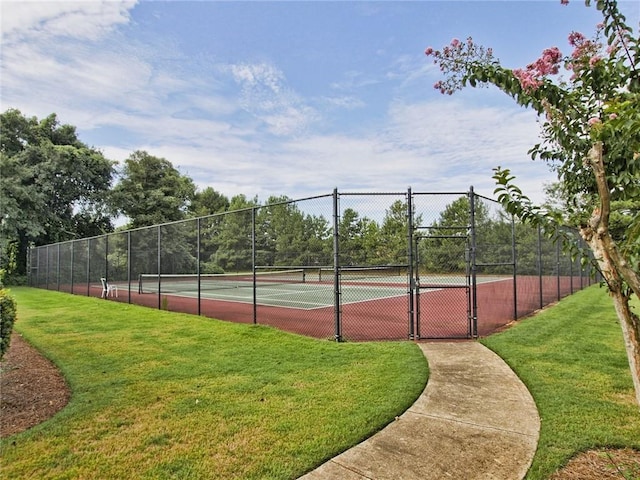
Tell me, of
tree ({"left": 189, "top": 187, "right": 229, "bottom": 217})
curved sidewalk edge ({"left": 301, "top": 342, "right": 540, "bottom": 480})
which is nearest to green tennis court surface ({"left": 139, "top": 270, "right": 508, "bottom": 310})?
curved sidewalk edge ({"left": 301, "top": 342, "right": 540, "bottom": 480})

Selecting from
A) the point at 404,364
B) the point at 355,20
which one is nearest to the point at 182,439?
the point at 404,364

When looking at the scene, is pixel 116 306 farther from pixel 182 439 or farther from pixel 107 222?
pixel 107 222

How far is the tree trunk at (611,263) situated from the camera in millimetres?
1641

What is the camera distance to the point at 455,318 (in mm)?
8398

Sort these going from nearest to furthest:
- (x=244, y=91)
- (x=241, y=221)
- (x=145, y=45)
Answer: (x=145, y=45) → (x=241, y=221) → (x=244, y=91)

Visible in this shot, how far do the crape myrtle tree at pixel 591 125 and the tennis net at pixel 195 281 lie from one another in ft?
21.0

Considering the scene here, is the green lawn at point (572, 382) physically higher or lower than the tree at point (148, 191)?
lower

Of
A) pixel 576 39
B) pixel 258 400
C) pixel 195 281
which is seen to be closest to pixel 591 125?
pixel 576 39

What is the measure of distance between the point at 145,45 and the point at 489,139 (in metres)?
8.57

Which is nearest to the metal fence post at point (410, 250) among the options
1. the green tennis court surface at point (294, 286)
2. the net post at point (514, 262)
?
the green tennis court surface at point (294, 286)

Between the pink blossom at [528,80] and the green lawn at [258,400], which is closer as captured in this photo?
the pink blossom at [528,80]

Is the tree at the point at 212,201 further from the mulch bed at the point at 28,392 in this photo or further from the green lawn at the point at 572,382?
the green lawn at the point at 572,382

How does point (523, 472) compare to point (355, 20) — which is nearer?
point (523, 472)

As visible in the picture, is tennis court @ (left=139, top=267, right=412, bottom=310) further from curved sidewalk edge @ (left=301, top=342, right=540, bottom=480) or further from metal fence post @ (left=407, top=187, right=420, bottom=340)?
curved sidewalk edge @ (left=301, top=342, right=540, bottom=480)
